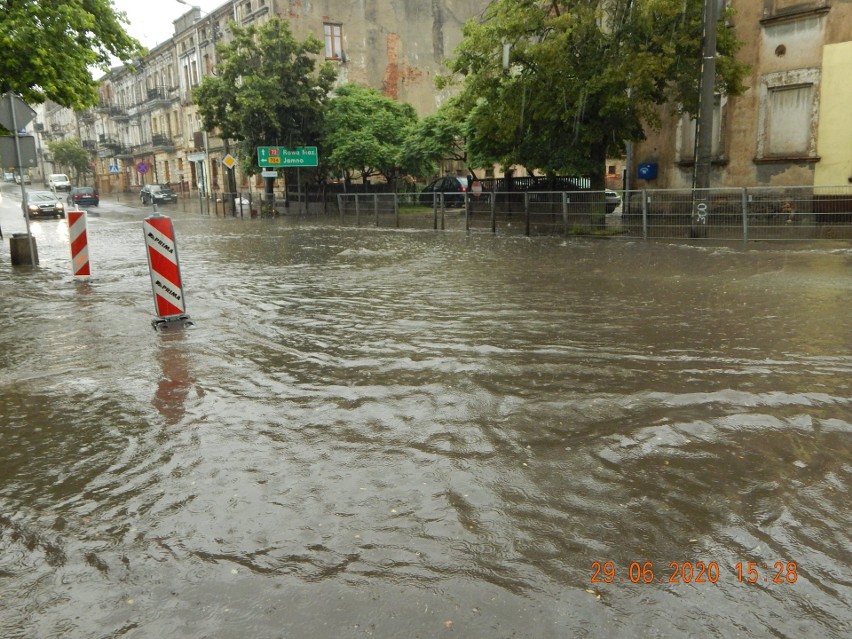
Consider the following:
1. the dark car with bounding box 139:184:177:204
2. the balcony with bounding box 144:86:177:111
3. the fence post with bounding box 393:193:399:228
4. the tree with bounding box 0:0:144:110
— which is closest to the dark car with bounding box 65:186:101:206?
the dark car with bounding box 139:184:177:204

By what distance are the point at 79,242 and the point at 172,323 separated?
5.27 meters

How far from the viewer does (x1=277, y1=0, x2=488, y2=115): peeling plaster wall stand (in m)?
45.3

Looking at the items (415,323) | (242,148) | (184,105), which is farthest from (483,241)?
(184,105)

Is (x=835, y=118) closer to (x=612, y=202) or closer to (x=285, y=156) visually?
(x=612, y=202)

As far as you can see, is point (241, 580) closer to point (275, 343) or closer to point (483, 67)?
point (275, 343)

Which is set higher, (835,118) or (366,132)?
(366,132)

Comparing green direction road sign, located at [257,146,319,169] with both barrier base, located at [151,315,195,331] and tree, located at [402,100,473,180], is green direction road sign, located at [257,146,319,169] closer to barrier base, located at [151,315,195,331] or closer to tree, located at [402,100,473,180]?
tree, located at [402,100,473,180]

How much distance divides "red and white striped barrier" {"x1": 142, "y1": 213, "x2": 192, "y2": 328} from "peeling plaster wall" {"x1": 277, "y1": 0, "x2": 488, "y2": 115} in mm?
39997

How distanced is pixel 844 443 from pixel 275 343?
17.5ft

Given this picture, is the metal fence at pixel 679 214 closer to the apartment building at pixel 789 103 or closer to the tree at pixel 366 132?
the apartment building at pixel 789 103

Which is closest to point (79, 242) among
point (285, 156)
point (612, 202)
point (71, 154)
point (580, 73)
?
point (580, 73)

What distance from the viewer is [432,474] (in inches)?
165

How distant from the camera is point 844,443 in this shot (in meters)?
4.55
